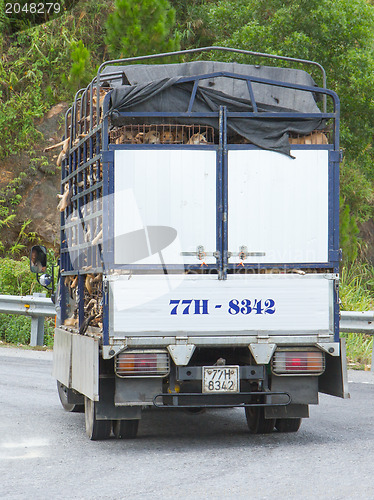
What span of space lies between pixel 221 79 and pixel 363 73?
14026 mm

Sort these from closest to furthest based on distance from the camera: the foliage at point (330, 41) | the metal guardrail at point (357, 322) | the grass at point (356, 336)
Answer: the metal guardrail at point (357, 322), the grass at point (356, 336), the foliage at point (330, 41)

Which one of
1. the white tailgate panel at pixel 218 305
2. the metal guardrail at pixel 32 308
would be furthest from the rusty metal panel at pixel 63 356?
the metal guardrail at pixel 32 308

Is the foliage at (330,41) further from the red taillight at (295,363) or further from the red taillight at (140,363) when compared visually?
the red taillight at (140,363)

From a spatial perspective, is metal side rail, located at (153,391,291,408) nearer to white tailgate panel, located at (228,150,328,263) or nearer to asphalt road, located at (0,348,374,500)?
asphalt road, located at (0,348,374,500)

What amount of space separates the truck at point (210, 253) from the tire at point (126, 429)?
2 centimetres

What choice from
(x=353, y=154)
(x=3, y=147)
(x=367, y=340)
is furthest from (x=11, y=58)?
(x=367, y=340)

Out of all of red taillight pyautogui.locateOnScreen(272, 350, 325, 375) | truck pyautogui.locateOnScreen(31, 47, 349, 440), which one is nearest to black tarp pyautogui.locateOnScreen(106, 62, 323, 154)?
truck pyautogui.locateOnScreen(31, 47, 349, 440)

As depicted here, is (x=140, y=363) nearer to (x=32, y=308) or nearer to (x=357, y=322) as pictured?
(x=357, y=322)

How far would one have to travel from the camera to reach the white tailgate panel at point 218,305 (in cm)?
691

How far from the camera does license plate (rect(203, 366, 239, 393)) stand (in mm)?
7070

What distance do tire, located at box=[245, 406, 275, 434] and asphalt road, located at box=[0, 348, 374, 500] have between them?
0.40 feet

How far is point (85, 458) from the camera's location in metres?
6.66

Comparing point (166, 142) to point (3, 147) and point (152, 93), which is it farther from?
point (3, 147)

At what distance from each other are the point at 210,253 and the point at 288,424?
2.01 m
